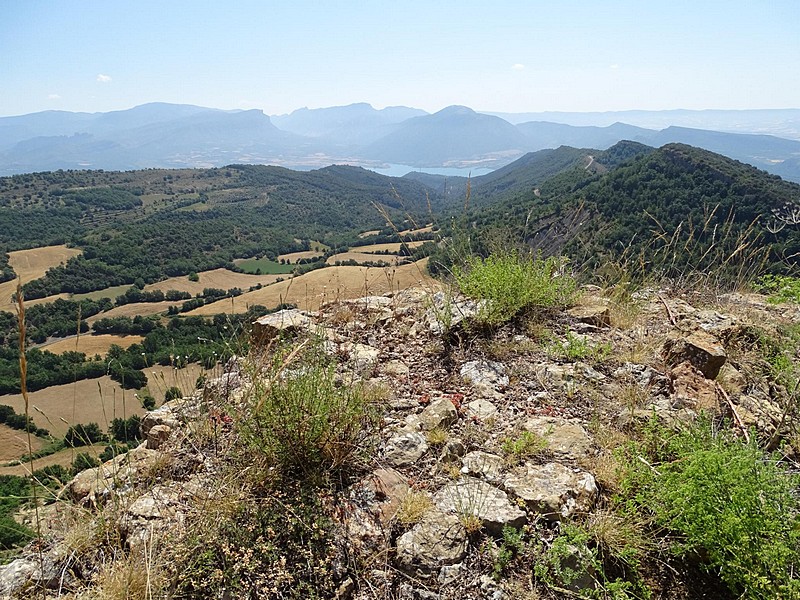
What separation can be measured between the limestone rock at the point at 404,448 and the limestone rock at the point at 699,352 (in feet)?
8.02

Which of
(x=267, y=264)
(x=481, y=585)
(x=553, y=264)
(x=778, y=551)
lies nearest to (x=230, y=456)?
(x=481, y=585)

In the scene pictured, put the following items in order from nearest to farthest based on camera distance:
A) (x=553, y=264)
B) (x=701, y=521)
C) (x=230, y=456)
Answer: (x=701, y=521) → (x=230, y=456) → (x=553, y=264)

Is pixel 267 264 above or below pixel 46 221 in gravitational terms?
below

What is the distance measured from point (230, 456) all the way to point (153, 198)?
152054 mm

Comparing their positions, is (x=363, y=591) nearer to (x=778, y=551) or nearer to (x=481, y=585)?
(x=481, y=585)

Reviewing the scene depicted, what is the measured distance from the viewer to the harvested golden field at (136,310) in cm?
6172

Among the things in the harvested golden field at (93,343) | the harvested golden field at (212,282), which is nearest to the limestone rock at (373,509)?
the harvested golden field at (93,343)

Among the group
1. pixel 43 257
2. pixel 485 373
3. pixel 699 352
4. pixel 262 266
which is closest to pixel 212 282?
pixel 262 266

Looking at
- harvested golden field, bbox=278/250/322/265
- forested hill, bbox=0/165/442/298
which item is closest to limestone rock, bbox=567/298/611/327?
forested hill, bbox=0/165/442/298

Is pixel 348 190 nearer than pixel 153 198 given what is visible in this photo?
No

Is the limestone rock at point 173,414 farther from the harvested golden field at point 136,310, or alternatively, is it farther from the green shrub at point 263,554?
the harvested golden field at point 136,310

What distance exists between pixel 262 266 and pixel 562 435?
90.9 metres

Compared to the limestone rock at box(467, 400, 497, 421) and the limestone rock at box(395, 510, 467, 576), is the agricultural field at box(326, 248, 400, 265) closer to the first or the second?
the limestone rock at box(467, 400, 497, 421)

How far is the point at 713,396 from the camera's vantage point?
3.20 m
